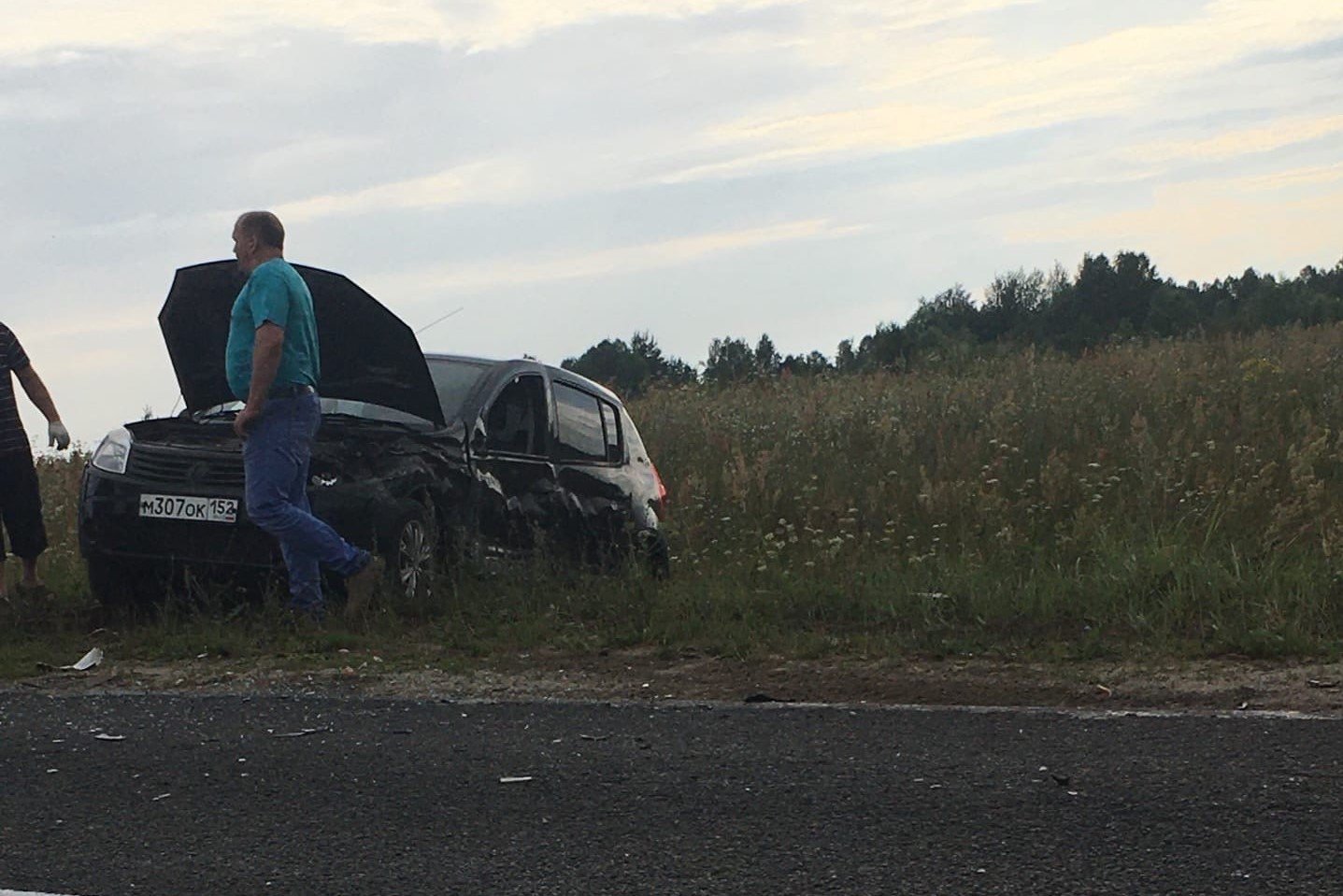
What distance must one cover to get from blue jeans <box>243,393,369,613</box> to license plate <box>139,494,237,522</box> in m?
0.25

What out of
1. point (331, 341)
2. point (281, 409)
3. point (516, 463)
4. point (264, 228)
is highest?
point (264, 228)

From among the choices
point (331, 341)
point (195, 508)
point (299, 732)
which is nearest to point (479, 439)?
point (331, 341)

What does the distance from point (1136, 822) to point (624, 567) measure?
17.5 feet

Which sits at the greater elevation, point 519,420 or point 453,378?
point 453,378

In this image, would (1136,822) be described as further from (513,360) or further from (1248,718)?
(513,360)

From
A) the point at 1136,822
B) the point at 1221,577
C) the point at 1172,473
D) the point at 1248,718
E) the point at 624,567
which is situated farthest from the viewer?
the point at 1172,473

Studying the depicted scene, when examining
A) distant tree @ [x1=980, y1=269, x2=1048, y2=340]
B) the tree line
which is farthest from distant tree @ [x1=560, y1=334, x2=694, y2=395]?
distant tree @ [x1=980, y1=269, x2=1048, y2=340]

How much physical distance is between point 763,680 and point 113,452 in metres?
3.98

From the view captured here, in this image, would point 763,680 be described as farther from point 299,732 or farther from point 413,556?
point 413,556

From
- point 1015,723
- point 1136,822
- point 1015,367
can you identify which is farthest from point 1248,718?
point 1015,367

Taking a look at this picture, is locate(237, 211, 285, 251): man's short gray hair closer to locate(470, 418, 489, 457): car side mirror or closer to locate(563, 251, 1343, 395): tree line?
locate(470, 418, 489, 457): car side mirror

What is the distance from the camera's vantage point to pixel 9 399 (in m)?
9.39

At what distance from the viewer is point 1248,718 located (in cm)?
532

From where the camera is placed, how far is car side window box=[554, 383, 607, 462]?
972 cm
